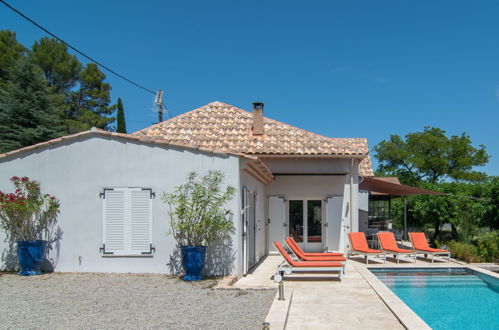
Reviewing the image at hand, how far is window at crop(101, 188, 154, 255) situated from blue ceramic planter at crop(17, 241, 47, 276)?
1682 millimetres

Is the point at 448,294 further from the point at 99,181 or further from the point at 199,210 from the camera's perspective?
the point at 99,181

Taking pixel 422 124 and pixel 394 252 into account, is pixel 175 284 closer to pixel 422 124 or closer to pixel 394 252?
pixel 394 252

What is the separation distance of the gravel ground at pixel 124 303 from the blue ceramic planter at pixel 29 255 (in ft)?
1.03

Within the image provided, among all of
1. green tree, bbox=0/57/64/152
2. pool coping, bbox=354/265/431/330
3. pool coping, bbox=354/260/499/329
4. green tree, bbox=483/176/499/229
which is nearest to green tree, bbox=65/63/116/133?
green tree, bbox=0/57/64/152

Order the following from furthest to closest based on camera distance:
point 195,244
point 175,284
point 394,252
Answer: point 394,252, point 195,244, point 175,284

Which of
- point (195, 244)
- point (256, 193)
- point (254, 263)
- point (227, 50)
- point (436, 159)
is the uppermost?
point (227, 50)

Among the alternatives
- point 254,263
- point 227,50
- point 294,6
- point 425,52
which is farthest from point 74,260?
point 425,52

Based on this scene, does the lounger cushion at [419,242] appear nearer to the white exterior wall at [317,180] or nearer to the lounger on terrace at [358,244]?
the lounger on terrace at [358,244]

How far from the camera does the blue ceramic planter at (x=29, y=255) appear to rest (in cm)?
1197

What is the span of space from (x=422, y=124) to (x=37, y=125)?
49455 mm

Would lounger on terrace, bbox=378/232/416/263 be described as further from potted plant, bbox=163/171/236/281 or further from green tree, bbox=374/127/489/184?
green tree, bbox=374/127/489/184

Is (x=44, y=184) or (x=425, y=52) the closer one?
(x=44, y=184)

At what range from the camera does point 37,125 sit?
97.9 feet

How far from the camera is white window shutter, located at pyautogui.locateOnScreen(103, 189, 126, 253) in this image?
1241 centimetres
